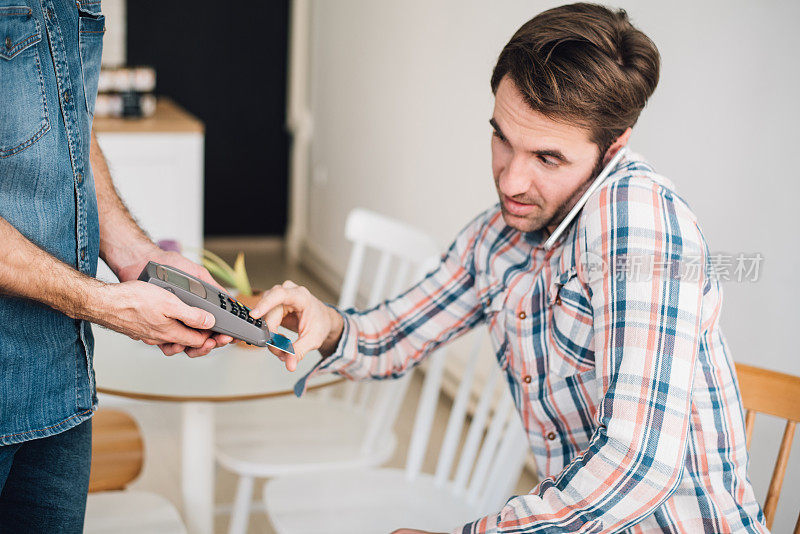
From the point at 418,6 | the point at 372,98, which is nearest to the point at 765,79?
the point at 418,6

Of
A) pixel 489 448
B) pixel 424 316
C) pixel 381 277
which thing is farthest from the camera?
pixel 381 277

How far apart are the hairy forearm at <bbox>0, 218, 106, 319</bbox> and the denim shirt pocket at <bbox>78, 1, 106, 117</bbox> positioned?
237mm

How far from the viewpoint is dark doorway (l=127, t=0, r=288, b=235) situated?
5023 mm

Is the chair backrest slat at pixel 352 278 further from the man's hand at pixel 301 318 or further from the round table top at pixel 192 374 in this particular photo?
the man's hand at pixel 301 318

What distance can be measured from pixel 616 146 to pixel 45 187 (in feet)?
2.50

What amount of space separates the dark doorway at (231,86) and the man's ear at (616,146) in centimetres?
438

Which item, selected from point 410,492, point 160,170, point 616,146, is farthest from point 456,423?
point 160,170

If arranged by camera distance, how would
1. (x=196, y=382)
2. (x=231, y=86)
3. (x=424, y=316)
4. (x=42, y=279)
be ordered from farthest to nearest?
1. (x=231, y=86)
2. (x=196, y=382)
3. (x=424, y=316)
4. (x=42, y=279)

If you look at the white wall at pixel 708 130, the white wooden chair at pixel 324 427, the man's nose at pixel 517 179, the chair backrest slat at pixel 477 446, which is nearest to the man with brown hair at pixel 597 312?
the man's nose at pixel 517 179

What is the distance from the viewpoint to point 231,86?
5.23m

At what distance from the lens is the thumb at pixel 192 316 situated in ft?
3.36

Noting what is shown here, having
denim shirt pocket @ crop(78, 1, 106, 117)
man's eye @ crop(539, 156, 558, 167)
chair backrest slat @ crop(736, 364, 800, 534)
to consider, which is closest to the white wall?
chair backrest slat @ crop(736, 364, 800, 534)

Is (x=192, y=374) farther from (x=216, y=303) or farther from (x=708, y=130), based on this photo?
(x=708, y=130)

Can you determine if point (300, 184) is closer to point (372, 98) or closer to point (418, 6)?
point (372, 98)
